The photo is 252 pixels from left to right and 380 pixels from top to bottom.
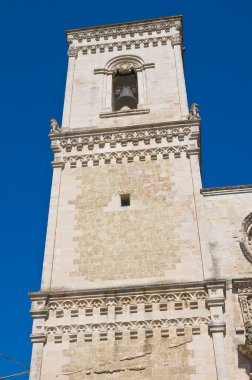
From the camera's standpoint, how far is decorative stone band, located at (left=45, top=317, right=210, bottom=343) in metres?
12.8

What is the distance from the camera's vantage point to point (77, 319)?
13.3 metres

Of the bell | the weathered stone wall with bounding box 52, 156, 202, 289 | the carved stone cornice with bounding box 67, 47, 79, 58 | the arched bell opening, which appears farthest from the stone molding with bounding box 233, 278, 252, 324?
the carved stone cornice with bounding box 67, 47, 79, 58

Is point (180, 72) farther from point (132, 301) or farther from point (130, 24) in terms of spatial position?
point (132, 301)

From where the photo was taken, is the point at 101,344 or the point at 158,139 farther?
the point at 158,139

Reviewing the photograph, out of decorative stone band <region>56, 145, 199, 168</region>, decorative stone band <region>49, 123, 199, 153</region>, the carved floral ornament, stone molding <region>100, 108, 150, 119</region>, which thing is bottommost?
the carved floral ornament

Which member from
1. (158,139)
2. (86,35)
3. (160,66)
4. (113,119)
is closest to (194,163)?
(158,139)

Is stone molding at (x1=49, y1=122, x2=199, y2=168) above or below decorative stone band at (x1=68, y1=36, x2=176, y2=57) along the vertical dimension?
below

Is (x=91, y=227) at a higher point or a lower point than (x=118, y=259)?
higher

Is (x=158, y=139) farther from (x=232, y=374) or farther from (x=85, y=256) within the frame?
(x=232, y=374)

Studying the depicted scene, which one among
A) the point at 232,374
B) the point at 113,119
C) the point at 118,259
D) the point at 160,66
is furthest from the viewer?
the point at 160,66

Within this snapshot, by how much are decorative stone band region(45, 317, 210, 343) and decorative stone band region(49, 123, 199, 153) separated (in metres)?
5.97

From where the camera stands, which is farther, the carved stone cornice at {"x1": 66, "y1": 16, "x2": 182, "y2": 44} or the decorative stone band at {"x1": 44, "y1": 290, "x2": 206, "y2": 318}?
the carved stone cornice at {"x1": 66, "y1": 16, "x2": 182, "y2": 44}

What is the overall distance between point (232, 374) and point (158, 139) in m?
7.45

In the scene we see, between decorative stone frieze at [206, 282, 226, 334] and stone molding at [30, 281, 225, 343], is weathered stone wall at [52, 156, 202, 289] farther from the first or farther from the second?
decorative stone frieze at [206, 282, 226, 334]
